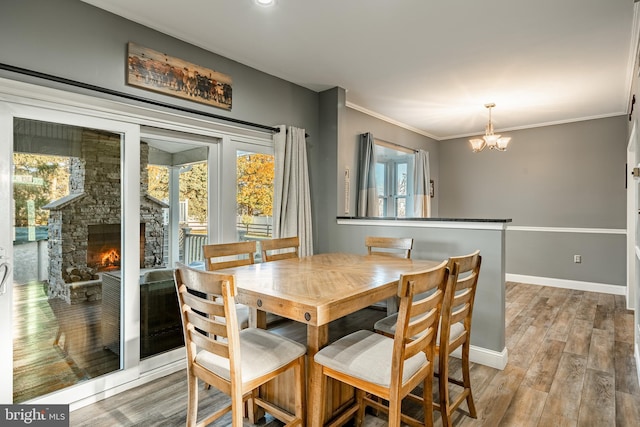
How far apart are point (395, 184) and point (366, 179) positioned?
1.65 meters

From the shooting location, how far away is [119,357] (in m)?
2.45

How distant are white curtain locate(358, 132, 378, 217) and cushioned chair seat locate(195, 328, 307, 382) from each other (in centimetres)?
289

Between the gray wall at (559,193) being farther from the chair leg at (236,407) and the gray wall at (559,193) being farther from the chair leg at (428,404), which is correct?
the chair leg at (236,407)

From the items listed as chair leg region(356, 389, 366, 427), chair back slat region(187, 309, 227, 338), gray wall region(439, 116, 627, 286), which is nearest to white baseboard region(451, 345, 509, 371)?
chair leg region(356, 389, 366, 427)

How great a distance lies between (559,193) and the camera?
17.8 feet

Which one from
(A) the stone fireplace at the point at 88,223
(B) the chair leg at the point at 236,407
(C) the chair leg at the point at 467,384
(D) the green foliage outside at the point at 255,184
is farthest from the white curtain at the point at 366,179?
(B) the chair leg at the point at 236,407

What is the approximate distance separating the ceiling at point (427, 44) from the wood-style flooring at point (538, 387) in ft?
7.81

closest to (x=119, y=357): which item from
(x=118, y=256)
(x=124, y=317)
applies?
(x=124, y=317)

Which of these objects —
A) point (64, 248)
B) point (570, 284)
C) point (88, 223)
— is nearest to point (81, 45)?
point (88, 223)

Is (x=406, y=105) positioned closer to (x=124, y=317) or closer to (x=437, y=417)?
(x=437, y=417)

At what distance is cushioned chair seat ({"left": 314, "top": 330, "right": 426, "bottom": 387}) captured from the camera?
1.54 m

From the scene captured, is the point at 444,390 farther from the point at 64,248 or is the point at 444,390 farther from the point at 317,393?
the point at 64,248

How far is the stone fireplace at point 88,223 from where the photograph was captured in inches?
86.7

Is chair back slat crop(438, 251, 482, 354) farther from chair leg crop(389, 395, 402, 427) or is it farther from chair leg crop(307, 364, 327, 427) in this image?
Result: chair leg crop(307, 364, 327, 427)
